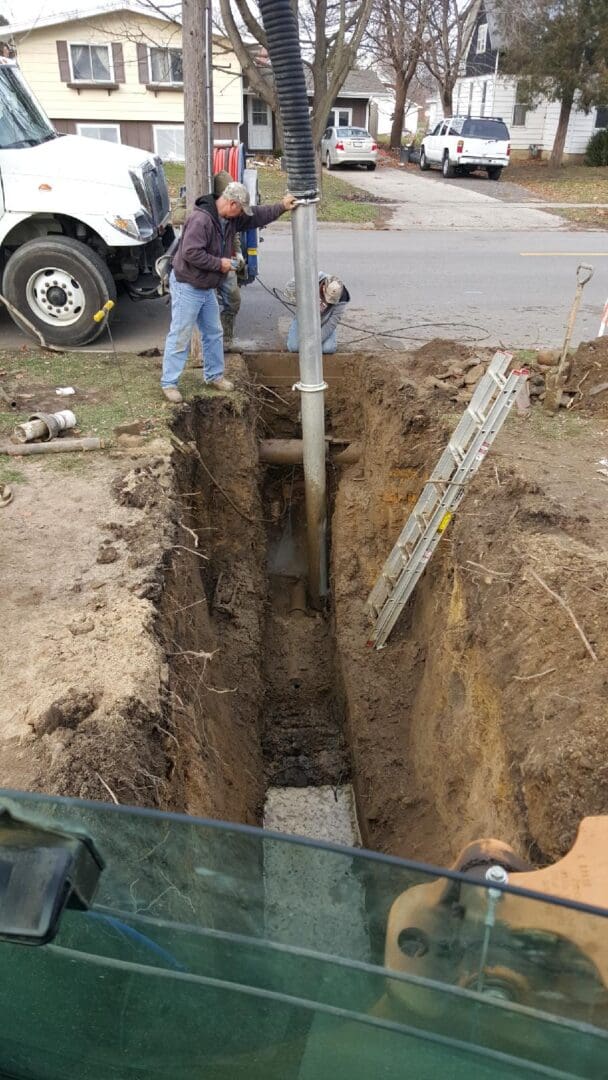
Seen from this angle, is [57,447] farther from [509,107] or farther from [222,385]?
[509,107]

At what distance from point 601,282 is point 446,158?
18533 millimetres

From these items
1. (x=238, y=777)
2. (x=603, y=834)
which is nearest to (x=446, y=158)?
(x=238, y=777)

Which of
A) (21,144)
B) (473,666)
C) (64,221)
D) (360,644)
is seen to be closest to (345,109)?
(21,144)

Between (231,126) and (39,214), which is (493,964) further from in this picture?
(231,126)

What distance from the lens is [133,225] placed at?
7.95 metres

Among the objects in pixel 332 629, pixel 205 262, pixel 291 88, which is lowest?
pixel 332 629

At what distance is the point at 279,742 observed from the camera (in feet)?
21.5

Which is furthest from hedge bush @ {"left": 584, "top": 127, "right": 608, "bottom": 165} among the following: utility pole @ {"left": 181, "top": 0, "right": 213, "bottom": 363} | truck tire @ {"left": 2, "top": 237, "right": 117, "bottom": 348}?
utility pole @ {"left": 181, "top": 0, "right": 213, "bottom": 363}

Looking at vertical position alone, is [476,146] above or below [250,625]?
above

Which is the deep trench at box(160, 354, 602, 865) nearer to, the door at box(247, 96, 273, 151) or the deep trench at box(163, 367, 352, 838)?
the deep trench at box(163, 367, 352, 838)

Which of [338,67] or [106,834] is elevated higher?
[338,67]

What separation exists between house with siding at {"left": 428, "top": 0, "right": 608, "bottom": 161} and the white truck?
1091 inches

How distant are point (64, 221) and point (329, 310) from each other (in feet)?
9.61

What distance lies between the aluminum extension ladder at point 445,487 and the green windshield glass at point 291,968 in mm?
3950
